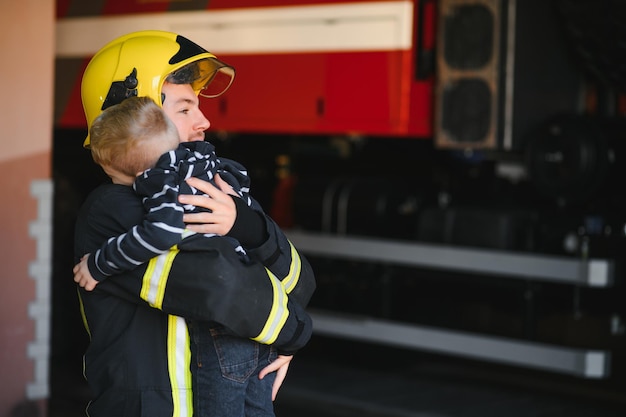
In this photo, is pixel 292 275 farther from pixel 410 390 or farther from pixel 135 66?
pixel 410 390

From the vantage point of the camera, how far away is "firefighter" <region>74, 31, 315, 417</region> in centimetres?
191

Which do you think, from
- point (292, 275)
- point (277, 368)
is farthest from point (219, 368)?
point (292, 275)

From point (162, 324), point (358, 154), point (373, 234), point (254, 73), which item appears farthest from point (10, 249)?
point (162, 324)

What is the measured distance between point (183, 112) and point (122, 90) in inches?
5.2

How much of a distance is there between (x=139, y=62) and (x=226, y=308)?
0.57 metres

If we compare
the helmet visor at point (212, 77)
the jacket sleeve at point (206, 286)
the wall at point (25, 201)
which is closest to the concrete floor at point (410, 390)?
the wall at point (25, 201)

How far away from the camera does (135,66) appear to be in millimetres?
2113

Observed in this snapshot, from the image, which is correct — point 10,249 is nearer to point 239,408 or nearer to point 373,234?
point 373,234

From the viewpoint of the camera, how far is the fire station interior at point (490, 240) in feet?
15.8

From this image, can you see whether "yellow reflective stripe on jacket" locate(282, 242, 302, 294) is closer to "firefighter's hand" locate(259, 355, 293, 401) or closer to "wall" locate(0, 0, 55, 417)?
"firefighter's hand" locate(259, 355, 293, 401)

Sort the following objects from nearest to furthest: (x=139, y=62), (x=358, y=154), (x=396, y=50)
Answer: (x=139, y=62), (x=396, y=50), (x=358, y=154)

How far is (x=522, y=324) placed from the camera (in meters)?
4.97

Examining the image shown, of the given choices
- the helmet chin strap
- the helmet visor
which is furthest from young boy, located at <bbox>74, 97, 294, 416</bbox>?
the helmet visor

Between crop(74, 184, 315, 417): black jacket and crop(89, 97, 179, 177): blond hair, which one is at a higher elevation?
crop(89, 97, 179, 177): blond hair
